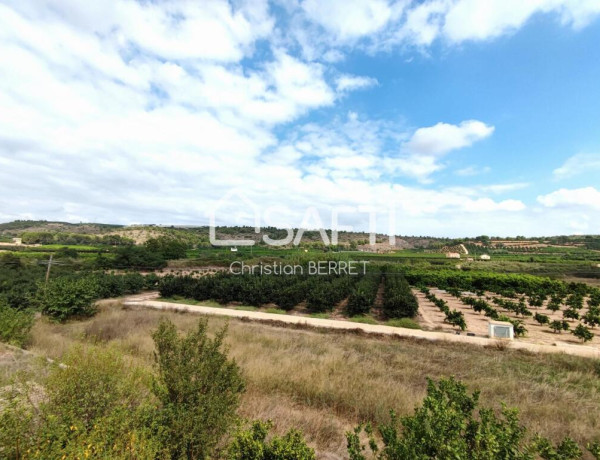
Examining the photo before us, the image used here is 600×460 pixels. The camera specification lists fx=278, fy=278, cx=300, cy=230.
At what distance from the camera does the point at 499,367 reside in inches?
351

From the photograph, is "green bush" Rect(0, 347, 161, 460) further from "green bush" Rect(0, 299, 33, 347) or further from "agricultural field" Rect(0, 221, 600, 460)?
"green bush" Rect(0, 299, 33, 347)

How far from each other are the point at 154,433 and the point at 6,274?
1220 inches

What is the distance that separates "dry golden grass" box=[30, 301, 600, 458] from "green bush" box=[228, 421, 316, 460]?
1.38 metres

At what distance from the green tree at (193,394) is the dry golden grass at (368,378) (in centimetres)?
120

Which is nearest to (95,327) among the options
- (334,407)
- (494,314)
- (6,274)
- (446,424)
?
(334,407)

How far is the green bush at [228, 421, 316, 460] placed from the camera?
8.37 ft

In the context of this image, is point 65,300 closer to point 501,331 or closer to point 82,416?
point 82,416

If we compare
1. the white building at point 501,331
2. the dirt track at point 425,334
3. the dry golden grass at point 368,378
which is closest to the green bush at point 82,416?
the dry golden grass at point 368,378

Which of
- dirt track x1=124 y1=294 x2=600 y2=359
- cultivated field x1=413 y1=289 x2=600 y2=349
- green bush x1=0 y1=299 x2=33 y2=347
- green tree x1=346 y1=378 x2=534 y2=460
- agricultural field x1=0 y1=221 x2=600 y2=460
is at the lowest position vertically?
cultivated field x1=413 y1=289 x2=600 y2=349

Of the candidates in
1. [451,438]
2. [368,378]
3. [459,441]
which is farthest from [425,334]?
[459,441]

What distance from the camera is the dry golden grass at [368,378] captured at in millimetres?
4988

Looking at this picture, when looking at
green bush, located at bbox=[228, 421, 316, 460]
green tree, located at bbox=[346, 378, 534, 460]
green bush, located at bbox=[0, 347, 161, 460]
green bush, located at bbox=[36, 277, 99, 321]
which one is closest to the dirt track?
green bush, located at bbox=[36, 277, 99, 321]

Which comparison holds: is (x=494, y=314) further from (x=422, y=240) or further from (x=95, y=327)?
(x=422, y=240)

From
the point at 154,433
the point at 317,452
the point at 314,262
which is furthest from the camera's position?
the point at 314,262
